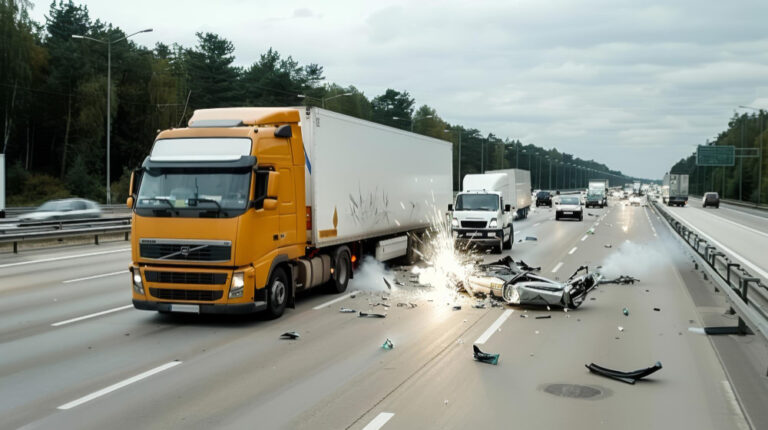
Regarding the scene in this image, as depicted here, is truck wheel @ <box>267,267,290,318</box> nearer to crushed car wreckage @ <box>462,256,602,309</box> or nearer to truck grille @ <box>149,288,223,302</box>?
truck grille @ <box>149,288,223,302</box>

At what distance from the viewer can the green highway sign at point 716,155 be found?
3465 inches

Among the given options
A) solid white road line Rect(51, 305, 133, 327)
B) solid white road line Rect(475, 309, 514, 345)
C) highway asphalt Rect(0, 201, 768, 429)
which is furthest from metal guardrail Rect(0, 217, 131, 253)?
solid white road line Rect(475, 309, 514, 345)

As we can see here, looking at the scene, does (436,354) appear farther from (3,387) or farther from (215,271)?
(3,387)

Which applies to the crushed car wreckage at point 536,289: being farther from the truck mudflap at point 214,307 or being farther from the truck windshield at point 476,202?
the truck windshield at point 476,202

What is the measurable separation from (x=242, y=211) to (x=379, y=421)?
4.95m

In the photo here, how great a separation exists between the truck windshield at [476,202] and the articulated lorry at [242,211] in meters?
10.3

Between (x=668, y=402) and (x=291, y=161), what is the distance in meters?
7.33

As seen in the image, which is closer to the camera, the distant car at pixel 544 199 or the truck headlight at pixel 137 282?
the truck headlight at pixel 137 282

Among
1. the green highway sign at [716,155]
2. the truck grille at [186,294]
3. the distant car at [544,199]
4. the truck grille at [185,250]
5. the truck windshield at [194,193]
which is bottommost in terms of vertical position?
the distant car at [544,199]

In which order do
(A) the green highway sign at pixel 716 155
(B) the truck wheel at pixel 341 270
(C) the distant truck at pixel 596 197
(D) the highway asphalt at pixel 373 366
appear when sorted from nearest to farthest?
(D) the highway asphalt at pixel 373 366
(B) the truck wheel at pixel 341 270
(C) the distant truck at pixel 596 197
(A) the green highway sign at pixel 716 155

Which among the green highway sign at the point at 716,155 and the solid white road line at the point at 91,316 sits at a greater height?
the green highway sign at the point at 716,155

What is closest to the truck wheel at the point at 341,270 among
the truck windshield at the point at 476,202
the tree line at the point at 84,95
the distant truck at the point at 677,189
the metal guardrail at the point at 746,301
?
the metal guardrail at the point at 746,301

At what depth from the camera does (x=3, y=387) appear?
7.56 m

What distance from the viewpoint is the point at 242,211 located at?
408 inches
